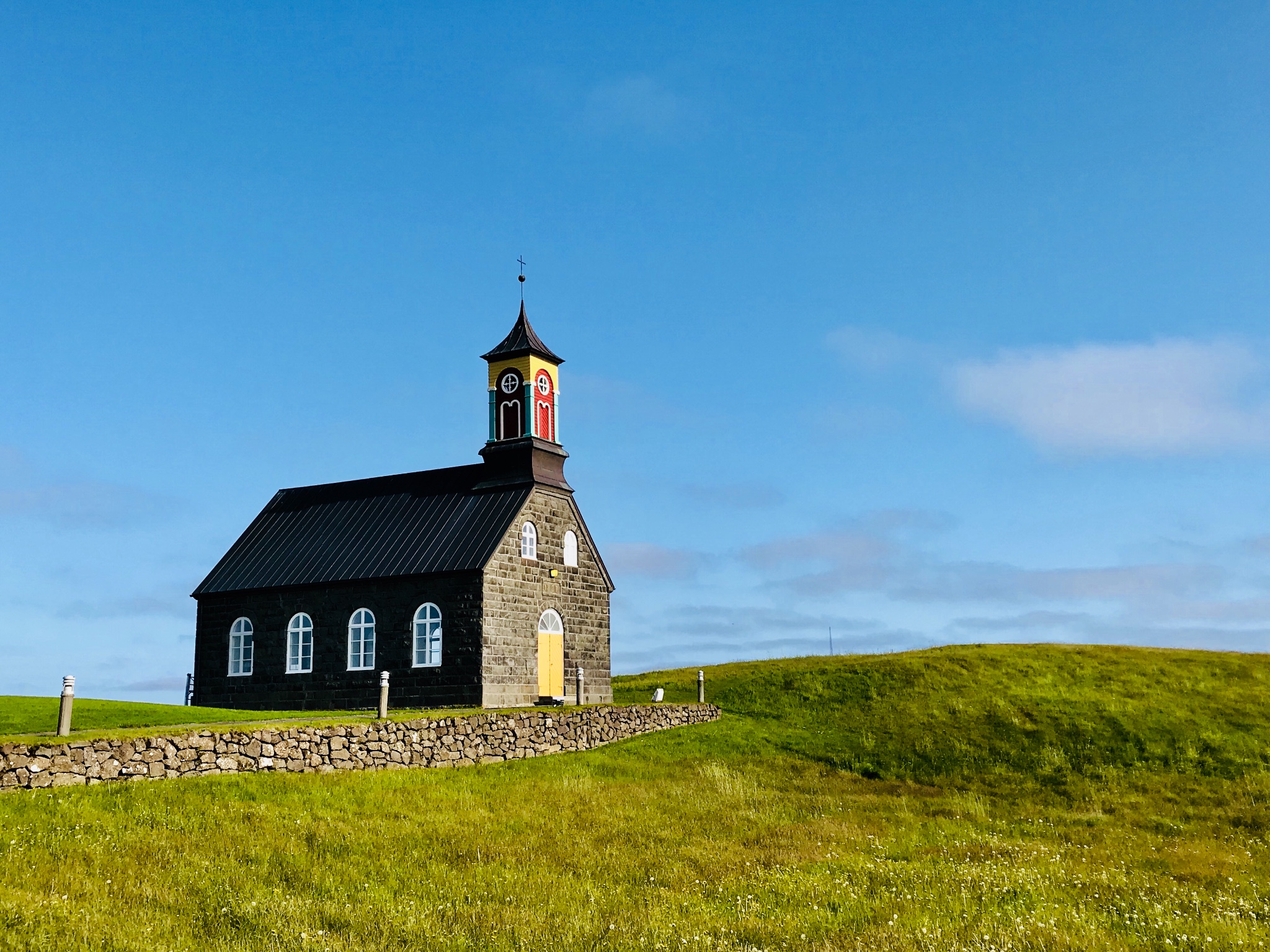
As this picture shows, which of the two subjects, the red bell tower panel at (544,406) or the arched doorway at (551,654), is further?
the red bell tower panel at (544,406)

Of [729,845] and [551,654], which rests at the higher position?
[551,654]

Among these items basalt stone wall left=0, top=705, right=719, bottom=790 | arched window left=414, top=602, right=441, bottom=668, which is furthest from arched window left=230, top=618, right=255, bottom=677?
basalt stone wall left=0, top=705, right=719, bottom=790

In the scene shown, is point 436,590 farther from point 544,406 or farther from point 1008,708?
point 1008,708

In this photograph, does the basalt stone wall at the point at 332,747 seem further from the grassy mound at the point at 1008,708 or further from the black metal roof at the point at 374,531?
the black metal roof at the point at 374,531

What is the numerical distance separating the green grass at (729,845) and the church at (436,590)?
5762 mm

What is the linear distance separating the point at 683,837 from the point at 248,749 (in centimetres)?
980

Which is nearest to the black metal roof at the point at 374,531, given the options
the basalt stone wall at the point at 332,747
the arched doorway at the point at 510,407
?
the arched doorway at the point at 510,407

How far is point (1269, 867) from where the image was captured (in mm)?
20688

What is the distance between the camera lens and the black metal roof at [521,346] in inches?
1608

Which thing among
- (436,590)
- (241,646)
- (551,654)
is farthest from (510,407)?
(241,646)

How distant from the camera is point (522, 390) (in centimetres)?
4056

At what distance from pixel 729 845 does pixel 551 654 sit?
1824cm

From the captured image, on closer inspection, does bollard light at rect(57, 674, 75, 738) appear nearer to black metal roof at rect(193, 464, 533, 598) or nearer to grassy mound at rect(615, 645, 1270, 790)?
black metal roof at rect(193, 464, 533, 598)

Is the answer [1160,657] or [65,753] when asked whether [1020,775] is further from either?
[65,753]
